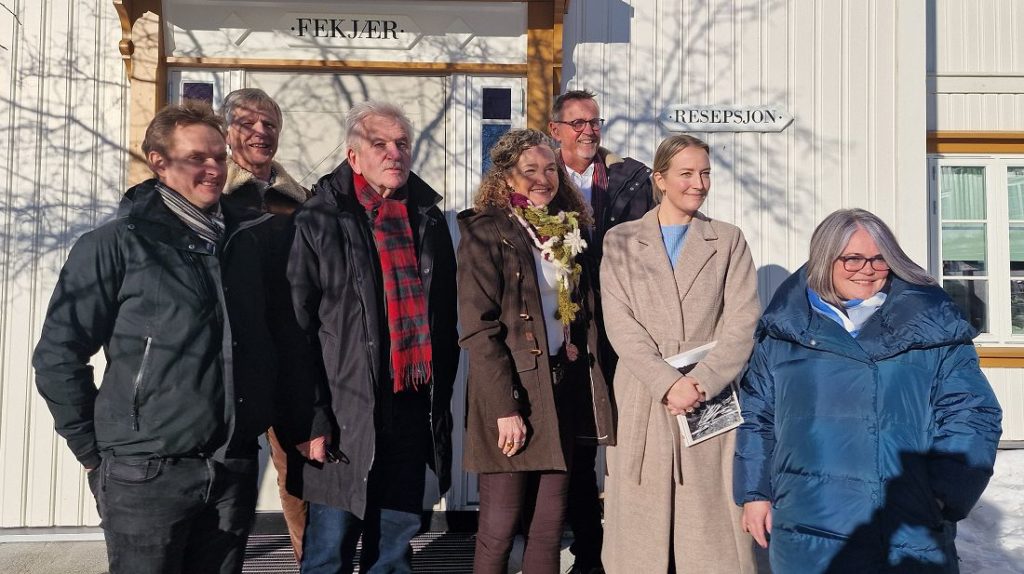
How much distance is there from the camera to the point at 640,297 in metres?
3.11

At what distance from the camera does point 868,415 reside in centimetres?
220

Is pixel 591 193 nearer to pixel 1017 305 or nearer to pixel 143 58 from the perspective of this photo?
pixel 143 58

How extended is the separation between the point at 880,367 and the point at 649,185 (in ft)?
5.91

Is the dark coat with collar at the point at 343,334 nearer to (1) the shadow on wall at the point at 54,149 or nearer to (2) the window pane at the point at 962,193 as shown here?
(1) the shadow on wall at the point at 54,149

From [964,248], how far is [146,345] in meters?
5.58

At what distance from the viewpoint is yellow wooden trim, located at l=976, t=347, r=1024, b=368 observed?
5.41m

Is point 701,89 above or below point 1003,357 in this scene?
above

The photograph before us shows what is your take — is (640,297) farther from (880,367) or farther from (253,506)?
(253,506)

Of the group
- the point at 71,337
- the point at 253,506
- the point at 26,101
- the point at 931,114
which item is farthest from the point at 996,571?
the point at 26,101

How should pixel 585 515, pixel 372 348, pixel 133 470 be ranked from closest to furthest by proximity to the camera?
pixel 133 470
pixel 372 348
pixel 585 515

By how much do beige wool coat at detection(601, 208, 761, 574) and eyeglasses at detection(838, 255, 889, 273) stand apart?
73cm

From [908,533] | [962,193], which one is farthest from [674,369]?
[962,193]

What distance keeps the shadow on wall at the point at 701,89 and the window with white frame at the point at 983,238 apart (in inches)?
57.0

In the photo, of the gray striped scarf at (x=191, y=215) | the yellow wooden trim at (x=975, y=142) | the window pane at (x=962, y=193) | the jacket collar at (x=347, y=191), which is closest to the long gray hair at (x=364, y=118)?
the jacket collar at (x=347, y=191)
